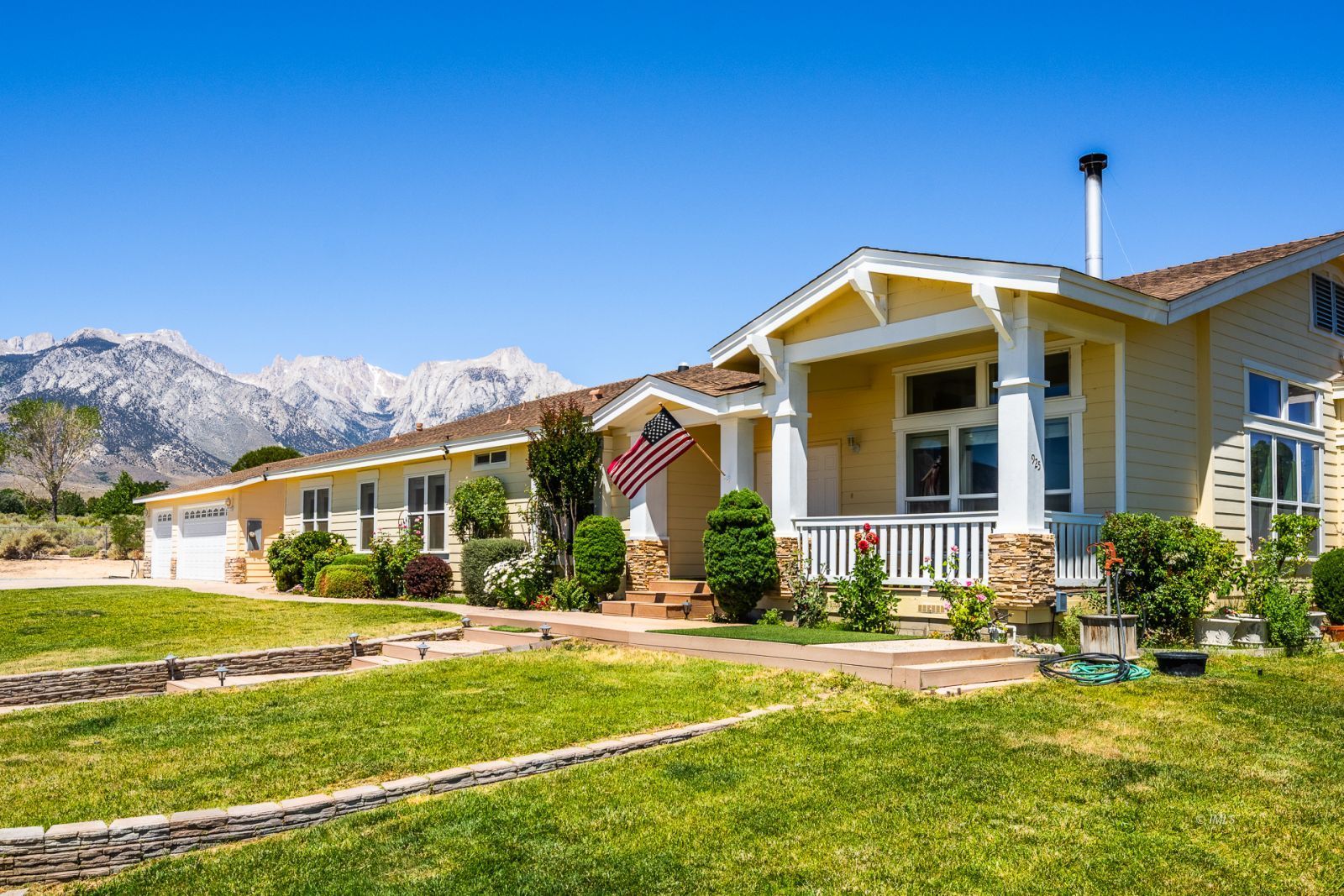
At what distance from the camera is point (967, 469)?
537 inches

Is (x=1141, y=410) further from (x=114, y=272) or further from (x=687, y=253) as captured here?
(x=114, y=272)

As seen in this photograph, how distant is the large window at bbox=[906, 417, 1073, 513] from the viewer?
40.5ft

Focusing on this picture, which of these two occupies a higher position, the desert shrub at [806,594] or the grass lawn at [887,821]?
the desert shrub at [806,594]

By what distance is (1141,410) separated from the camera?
11992 mm

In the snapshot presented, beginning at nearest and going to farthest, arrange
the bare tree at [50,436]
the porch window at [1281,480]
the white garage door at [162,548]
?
the porch window at [1281,480] → the white garage door at [162,548] → the bare tree at [50,436]

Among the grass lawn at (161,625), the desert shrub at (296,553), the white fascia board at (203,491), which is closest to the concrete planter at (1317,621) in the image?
the grass lawn at (161,625)

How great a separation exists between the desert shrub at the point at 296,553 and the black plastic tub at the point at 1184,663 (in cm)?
1893

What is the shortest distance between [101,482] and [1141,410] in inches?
5023

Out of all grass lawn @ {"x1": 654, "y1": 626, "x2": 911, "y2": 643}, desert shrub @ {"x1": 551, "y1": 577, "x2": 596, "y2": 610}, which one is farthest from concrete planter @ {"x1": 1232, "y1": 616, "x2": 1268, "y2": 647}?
desert shrub @ {"x1": 551, "y1": 577, "x2": 596, "y2": 610}

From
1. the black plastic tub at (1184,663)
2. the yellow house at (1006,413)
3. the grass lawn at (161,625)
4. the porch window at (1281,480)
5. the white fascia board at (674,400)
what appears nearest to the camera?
the black plastic tub at (1184,663)

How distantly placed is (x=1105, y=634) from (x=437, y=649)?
7416mm

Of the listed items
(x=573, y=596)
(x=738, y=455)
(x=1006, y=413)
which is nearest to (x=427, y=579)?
(x=573, y=596)

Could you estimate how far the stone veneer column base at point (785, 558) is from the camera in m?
13.1

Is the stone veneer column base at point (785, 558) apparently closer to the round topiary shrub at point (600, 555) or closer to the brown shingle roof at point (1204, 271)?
the round topiary shrub at point (600, 555)
